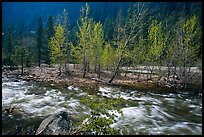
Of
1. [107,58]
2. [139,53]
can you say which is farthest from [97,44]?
[139,53]

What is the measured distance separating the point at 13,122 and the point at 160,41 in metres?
22.5

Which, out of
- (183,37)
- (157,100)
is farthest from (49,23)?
(157,100)

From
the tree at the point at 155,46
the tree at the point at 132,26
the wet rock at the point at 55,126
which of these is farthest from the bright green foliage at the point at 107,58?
the wet rock at the point at 55,126

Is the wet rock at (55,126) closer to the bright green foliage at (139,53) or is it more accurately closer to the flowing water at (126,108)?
the flowing water at (126,108)

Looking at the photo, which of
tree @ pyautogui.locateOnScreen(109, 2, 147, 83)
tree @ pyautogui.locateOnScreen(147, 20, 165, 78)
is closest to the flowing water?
tree @ pyautogui.locateOnScreen(109, 2, 147, 83)

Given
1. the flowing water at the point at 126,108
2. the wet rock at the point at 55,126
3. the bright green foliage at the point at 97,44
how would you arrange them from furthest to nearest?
1. the bright green foliage at the point at 97,44
2. the flowing water at the point at 126,108
3. the wet rock at the point at 55,126

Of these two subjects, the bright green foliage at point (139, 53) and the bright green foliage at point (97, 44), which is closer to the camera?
the bright green foliage at point (97, 44)

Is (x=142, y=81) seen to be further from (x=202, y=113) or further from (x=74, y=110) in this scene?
(x=74, y=110)

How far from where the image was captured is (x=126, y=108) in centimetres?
1772

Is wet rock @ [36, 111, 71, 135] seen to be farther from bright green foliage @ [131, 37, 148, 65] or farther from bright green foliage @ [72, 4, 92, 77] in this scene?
bright green foliage @ [131, 37, 148, 65]

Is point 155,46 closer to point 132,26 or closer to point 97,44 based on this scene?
point 132,26

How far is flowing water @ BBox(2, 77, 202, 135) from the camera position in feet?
44.8

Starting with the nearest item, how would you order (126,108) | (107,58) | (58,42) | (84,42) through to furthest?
(126,108)
(84,42)
(107,58)
(58,42)

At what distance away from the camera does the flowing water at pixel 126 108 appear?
13656 millimetres
